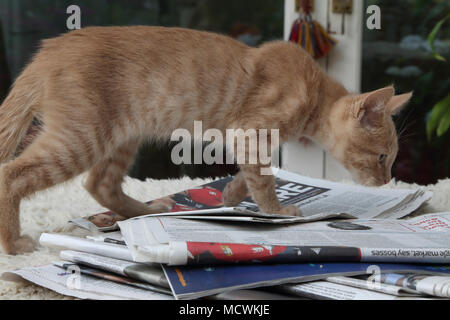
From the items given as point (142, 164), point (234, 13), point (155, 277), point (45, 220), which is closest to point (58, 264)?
point (155, 277)

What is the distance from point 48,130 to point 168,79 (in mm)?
272

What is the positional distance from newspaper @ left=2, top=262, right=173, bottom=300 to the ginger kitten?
26 centimetres

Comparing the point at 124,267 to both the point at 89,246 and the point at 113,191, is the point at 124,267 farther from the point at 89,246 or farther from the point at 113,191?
the point at 113,191

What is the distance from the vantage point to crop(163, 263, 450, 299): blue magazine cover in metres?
0.63

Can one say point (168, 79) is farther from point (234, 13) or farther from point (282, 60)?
point (234, 13)

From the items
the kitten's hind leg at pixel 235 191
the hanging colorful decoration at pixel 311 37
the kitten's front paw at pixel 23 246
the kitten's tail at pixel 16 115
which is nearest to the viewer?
the kitten's front paw at pixel 23 246

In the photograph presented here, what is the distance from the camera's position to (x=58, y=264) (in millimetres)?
771

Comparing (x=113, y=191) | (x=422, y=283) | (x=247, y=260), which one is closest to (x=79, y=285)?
(x=247, y=260)

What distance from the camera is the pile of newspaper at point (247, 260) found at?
653 millimetres

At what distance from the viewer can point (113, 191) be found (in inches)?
48.9

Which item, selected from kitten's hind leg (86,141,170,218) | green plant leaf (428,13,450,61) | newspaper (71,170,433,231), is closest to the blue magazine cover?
newspaper (71,170,433,231)

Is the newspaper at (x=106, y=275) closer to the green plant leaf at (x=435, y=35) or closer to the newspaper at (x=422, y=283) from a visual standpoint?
the newspaper at (x=422, y=283)

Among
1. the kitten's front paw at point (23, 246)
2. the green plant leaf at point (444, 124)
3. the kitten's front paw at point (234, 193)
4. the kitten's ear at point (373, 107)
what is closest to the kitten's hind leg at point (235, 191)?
the kitten's front paw at point (234, 193)

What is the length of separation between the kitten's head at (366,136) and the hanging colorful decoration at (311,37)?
0.54 metres
